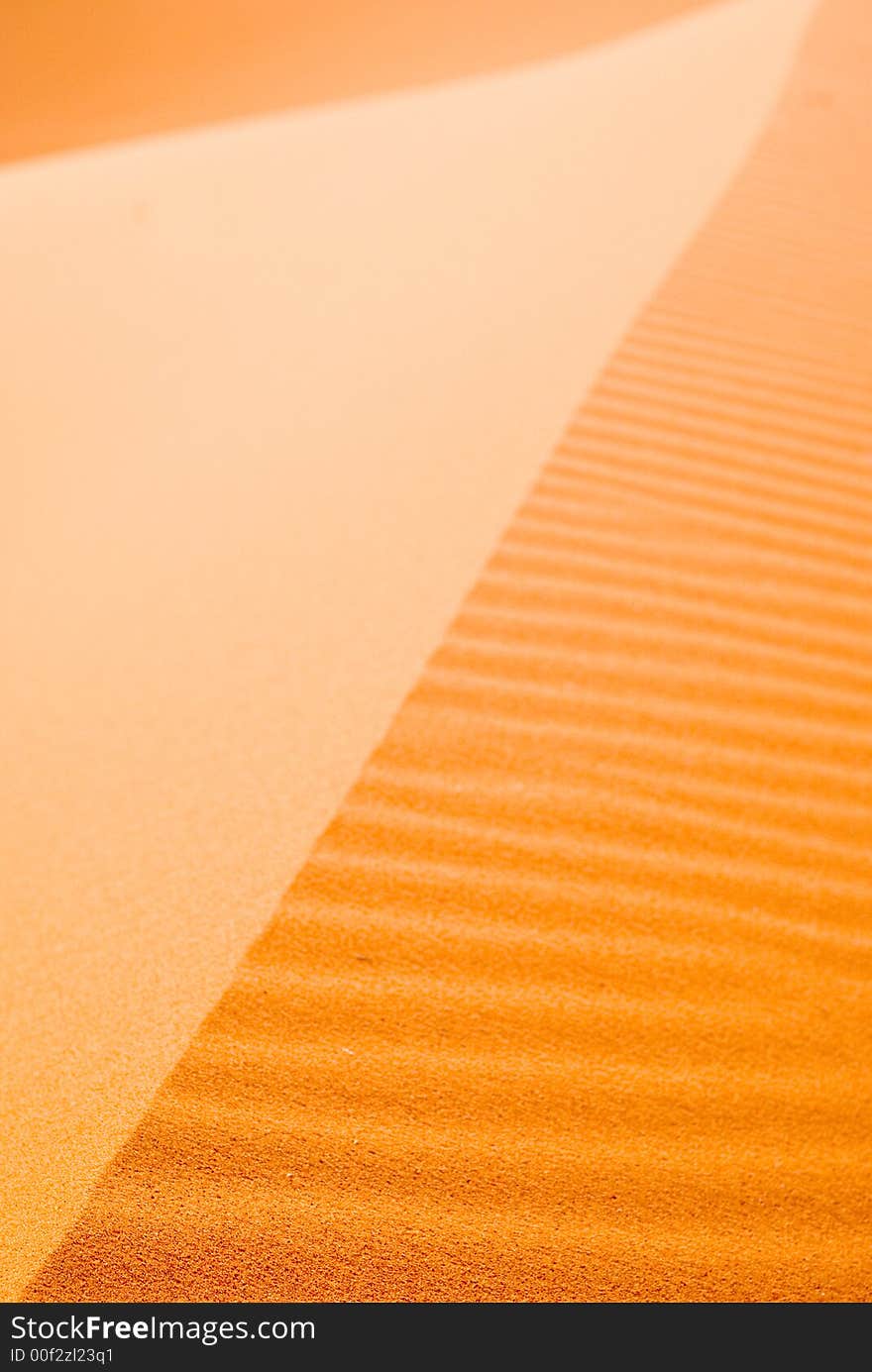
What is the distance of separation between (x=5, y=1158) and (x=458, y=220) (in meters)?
5.03

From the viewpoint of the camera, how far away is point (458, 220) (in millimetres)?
5504

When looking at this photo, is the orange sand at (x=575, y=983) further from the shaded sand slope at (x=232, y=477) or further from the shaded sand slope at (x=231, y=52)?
the shaded sand slope at (x=231, y=52)

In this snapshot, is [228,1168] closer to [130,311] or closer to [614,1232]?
[614,1232]

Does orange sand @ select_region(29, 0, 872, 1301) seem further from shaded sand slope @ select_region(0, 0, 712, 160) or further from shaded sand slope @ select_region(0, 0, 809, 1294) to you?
shaded sand slope @ select_region(0, 0, 712, 160)

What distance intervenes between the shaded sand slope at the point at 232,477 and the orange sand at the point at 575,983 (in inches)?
5.1

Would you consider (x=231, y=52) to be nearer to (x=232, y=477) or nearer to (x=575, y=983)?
(x=232, y=477)

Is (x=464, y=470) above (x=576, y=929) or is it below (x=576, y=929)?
above

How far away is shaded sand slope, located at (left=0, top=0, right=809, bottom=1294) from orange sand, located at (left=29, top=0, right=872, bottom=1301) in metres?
0.13

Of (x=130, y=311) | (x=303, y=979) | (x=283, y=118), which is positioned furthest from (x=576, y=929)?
(x=283, y=118)

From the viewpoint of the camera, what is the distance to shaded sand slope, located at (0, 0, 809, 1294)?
6.09 feet

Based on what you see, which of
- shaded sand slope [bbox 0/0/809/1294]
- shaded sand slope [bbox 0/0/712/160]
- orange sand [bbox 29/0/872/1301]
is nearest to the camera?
orange sand [bbox 29/0/872/1301]

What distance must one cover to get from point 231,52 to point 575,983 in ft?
33.8

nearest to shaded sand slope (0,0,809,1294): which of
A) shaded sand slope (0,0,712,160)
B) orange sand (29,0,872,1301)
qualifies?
orange sand (29,0,872,1301)

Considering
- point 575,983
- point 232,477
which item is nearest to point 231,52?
point 232,477
